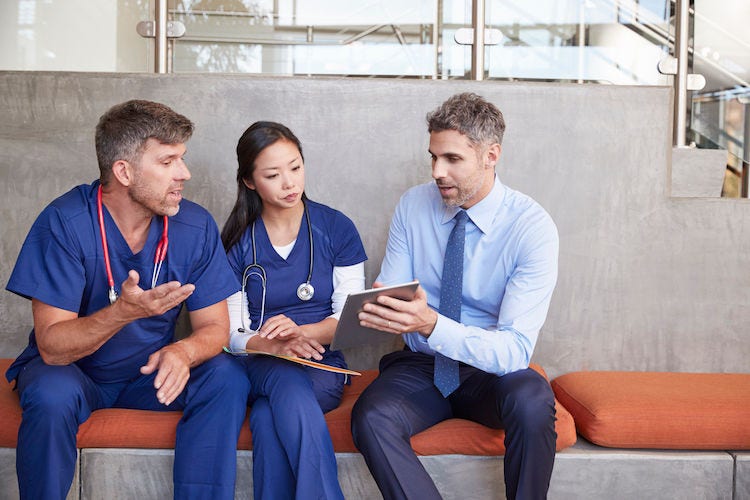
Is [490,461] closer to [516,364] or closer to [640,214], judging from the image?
[516,364]

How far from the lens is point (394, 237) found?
8.85 feet

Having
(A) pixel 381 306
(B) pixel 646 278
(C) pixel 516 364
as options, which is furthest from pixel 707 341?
(A) pixel 381 306

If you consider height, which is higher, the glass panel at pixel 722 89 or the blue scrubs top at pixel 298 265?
the glass panel at pixel 722 89

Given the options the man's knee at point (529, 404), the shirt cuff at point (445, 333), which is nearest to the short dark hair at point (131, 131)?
the shirt cuff at point (445, 333)

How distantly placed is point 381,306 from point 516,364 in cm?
45

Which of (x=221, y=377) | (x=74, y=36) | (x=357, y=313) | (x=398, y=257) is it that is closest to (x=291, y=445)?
(x=221, y=377)

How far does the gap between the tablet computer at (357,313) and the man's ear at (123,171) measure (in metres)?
0.76

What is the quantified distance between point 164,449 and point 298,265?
706 millimetres

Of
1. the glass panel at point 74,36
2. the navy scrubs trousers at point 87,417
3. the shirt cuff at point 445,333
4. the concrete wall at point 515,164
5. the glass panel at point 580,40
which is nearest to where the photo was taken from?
the navy scrubs trousers at point 87,417

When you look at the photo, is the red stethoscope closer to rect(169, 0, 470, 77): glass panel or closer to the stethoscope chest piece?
the stethoscope chest piece

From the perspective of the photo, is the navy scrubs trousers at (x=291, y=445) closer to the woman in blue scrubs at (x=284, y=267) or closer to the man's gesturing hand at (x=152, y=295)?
the woman in blue scrubs at (x=284, y=267)

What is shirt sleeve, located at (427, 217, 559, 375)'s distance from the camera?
226 cm

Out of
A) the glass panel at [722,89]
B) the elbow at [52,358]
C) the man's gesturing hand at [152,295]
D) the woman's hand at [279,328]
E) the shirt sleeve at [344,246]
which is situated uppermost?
the glass panel at [722,89]

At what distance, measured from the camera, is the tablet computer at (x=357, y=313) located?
2.08 metres
